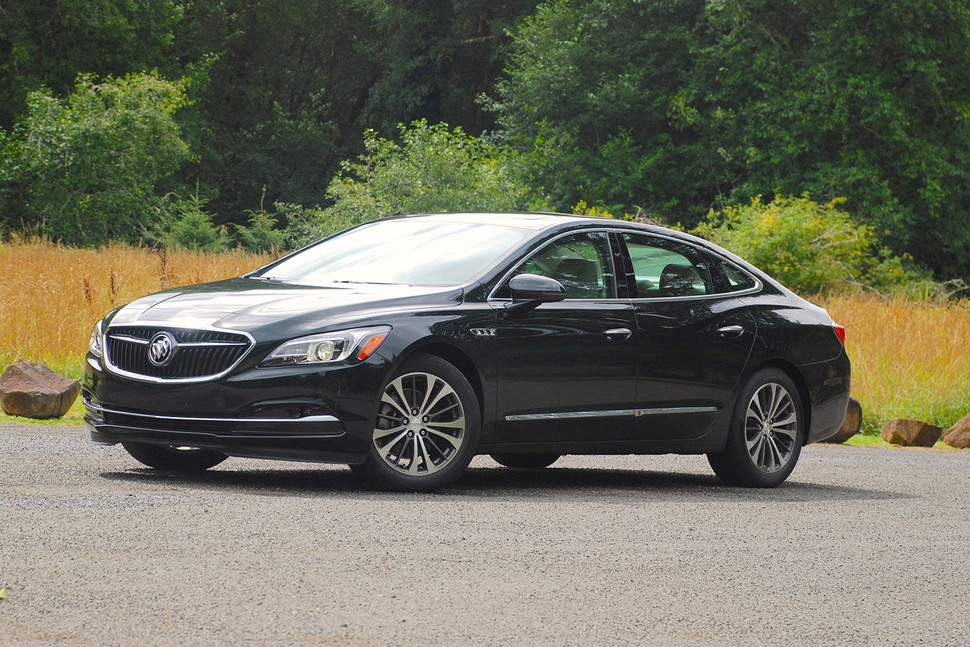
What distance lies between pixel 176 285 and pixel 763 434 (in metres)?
9.24

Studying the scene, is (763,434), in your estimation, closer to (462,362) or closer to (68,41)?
(462,362)

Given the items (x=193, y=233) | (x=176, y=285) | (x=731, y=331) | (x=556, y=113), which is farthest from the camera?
(x=556, y=113)

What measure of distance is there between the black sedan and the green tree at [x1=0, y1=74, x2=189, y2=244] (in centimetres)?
2778

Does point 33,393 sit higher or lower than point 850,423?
higher

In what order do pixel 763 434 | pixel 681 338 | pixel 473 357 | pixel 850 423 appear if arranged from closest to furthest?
pixel 473 357 → pixel 681 338 → pixel 763 434 → pixel 850 423

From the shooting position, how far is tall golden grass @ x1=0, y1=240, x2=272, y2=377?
13953 mm

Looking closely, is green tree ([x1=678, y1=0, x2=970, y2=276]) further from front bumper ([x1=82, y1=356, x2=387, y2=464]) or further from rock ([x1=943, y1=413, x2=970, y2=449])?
front bumper ([x1=82, y1=356, x2=387, y2=464])

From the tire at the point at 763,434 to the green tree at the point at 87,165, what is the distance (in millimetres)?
27991

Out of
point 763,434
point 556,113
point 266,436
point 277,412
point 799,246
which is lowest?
point 763,434

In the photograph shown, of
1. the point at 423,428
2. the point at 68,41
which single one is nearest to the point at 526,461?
the point at 423,428

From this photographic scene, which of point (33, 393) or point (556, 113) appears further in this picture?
point (556, 113)

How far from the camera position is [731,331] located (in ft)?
30.4

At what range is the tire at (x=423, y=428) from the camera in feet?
24.9

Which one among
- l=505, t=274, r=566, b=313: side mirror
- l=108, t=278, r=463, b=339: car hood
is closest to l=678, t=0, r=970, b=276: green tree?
l=505, t=274, r=566, b=313: side mirror
